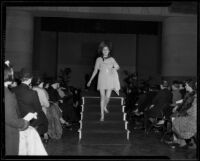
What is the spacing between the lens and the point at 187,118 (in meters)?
5.53

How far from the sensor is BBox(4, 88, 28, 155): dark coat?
3.52 metres

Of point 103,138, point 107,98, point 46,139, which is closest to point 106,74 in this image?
point 107,98

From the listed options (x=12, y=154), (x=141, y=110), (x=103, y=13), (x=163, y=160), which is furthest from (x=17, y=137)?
(x=103, y=13)

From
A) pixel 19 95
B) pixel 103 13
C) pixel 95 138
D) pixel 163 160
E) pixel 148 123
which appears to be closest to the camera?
pixel 163 160

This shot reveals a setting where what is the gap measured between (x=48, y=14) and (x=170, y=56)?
444 cm

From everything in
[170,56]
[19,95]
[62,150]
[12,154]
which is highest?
[170,56]

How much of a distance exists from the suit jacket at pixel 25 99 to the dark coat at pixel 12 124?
51.0 inches

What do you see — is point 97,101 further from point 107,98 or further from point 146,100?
point 146,100

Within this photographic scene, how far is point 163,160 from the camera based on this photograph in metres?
4.43

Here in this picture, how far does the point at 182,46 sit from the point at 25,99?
7.59m

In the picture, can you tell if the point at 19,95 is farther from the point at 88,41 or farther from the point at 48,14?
the point at 88,41

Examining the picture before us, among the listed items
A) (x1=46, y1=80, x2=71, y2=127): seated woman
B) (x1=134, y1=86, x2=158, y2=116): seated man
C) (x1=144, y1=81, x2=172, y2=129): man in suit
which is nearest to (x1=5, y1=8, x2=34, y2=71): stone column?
(x1=46, y1=80, x2=71, y2=127): seated woman

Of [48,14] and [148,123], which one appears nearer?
[148,123]

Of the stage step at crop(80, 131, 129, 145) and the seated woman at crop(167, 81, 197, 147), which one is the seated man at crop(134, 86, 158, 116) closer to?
the stage step at crop(80, 131, 129, 145)
